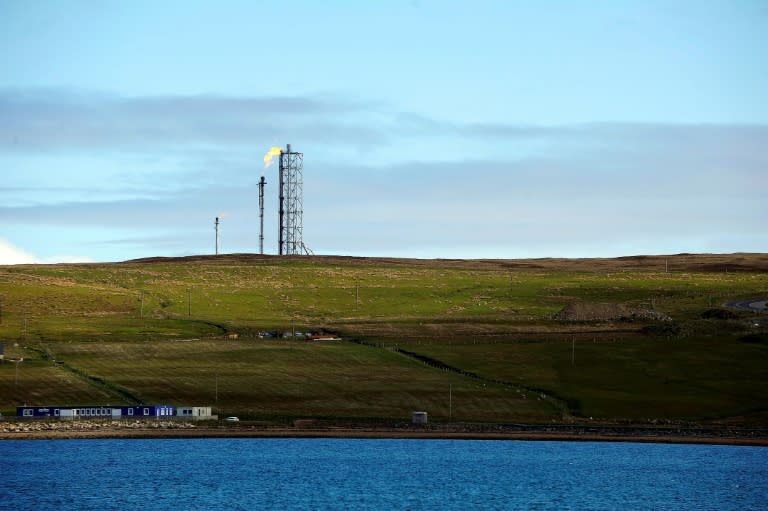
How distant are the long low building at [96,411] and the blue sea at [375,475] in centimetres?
322

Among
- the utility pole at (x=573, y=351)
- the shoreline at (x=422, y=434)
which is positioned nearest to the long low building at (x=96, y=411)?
the shoreline at (x=422, y=434)

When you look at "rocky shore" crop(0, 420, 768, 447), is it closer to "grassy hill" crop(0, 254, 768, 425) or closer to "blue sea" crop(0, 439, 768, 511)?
"blue sea" crop(0, 439, 768, 511)

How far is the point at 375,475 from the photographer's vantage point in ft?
382

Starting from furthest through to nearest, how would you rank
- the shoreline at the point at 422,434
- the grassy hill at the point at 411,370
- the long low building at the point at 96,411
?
the grassy hill at the point at 411,370 < the long low building at the point at 96,411 < the shoreline at the point at 422,434

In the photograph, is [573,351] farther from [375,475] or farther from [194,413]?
[375,475]

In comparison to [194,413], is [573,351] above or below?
above

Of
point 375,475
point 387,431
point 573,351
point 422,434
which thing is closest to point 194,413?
point 387,431

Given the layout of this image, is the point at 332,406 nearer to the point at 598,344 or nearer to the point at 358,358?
the point at 358,358

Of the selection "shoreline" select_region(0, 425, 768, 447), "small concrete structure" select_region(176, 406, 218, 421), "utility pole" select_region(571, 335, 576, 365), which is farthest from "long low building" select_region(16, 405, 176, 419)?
"utility pole" select_region(571, 335, 576, 365)

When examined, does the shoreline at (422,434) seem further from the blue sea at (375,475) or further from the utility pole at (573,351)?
the utility pole at (573,351)

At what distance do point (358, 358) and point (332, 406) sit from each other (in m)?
24.8

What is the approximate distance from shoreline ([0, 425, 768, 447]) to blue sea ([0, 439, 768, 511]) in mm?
1716

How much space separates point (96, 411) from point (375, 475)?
3689 cm

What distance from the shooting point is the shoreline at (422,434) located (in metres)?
130
